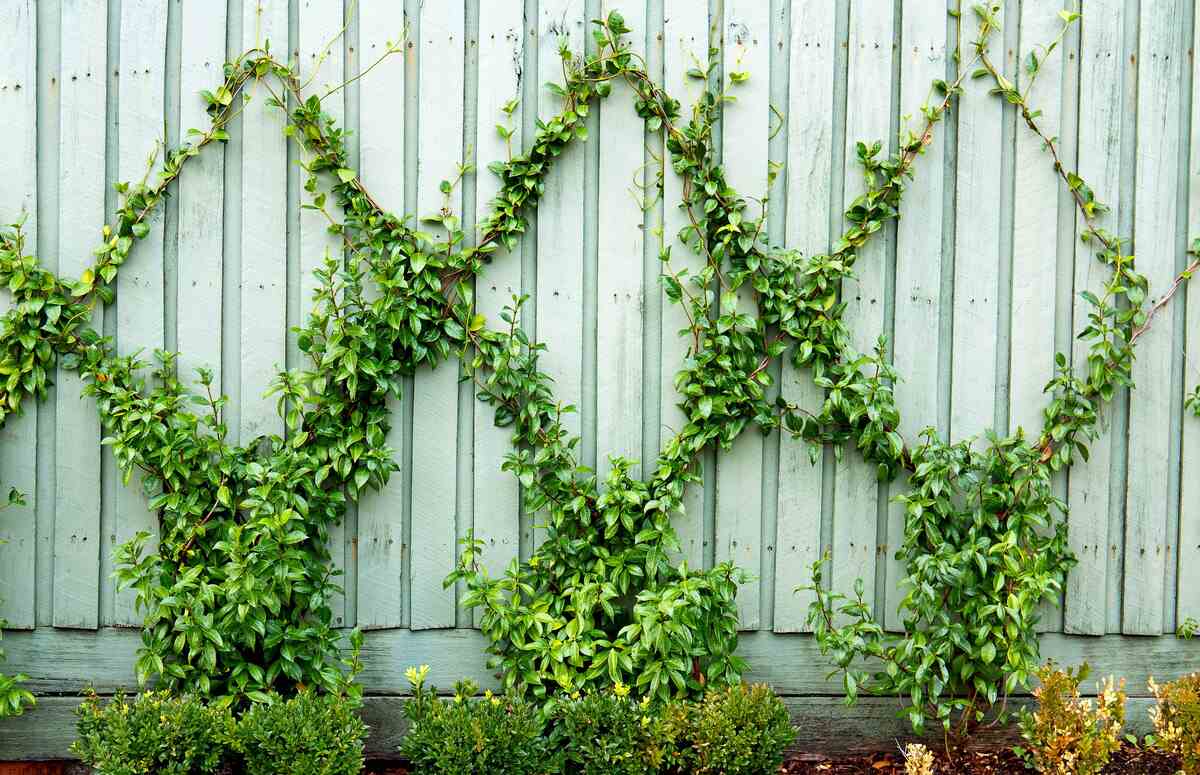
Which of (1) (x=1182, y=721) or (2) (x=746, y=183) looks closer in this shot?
(1) (x=1182, y=721)

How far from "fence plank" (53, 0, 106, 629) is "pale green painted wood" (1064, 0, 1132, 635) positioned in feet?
11.1

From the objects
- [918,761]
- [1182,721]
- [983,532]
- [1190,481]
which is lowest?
[918,761]

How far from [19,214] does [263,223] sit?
2.69 ft

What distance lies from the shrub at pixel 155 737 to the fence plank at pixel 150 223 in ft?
1.58

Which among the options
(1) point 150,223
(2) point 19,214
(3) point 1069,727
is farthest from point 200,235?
(3) point 1069,727

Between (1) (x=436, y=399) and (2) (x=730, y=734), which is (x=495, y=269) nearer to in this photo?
(1) (x=436, y=399)

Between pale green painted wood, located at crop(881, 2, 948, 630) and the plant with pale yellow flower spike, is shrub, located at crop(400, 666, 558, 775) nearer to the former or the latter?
the plant with pale yellow flower spike

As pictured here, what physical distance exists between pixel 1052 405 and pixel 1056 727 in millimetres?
1067

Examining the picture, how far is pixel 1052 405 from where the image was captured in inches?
135

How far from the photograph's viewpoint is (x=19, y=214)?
10.9 feet

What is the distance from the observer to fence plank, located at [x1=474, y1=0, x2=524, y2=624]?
3.35 m

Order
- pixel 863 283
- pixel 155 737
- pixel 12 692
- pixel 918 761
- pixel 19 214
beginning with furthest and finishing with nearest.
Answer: pixel 863 283
pixel 19 214
pixel 12 692
pixel 918 761
pixel 155 737

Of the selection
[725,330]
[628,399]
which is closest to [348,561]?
Result: [628,399]

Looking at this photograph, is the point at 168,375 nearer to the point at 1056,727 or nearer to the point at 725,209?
the point at 725,209
